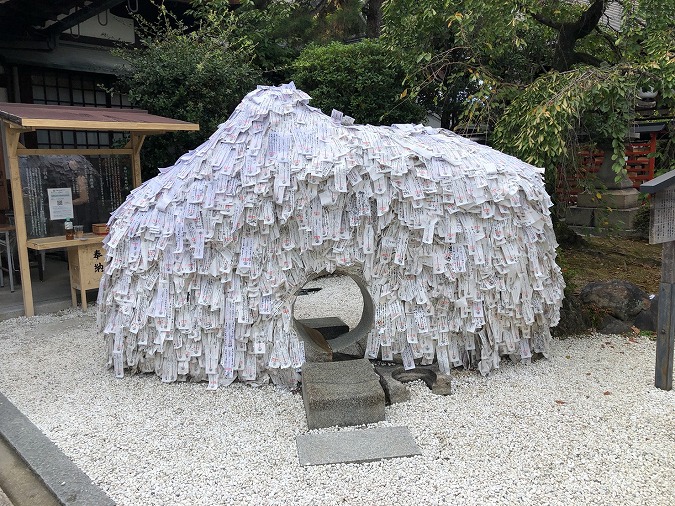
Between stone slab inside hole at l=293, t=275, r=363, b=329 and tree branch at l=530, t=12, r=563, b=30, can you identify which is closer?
stone slab inside hole at l=293, t=275, r=363, b=329

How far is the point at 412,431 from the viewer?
4250mm

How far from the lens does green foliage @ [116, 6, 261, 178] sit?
373 inches

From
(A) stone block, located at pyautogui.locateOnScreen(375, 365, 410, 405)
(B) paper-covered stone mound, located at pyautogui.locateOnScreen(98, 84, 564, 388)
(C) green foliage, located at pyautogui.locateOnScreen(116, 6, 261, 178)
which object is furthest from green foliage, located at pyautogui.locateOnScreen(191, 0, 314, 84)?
(A) stone block, located at pyautogui.locateOnScreen(375, 365, 410, 405)

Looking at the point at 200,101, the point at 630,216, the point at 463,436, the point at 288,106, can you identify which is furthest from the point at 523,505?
the point at 630,216

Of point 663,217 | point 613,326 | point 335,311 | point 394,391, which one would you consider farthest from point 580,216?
point 394,391

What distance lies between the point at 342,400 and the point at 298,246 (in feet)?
4.42

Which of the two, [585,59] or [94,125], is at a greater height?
[585,59]

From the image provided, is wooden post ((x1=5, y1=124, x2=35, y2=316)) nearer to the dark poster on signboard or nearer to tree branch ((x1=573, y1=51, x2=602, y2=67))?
the dark poster on signboard

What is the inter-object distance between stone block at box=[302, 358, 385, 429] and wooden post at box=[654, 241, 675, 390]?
8.57 ft

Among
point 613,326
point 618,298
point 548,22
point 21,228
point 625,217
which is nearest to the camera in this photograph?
point 613,326

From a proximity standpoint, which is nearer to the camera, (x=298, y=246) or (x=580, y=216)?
(x=298, y=246)

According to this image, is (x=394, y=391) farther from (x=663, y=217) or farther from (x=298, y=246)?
(x=663, y=217)

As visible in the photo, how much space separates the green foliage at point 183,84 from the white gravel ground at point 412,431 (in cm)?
504

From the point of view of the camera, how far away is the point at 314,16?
1257cm
